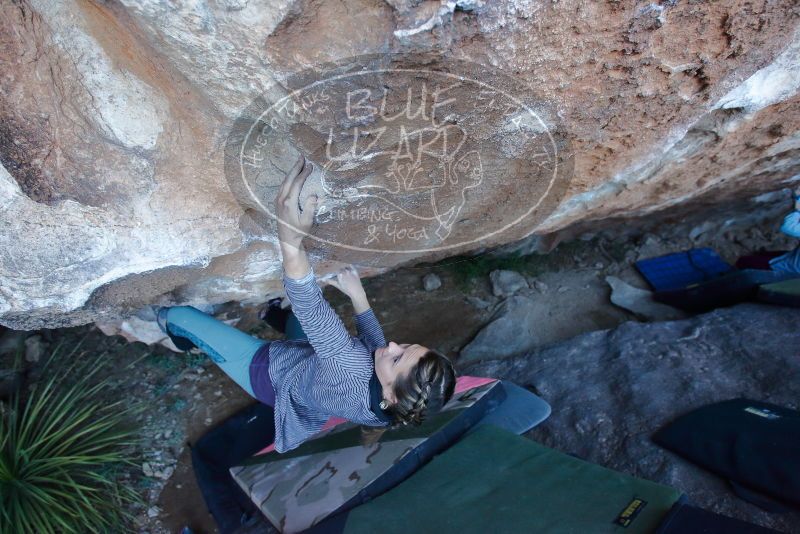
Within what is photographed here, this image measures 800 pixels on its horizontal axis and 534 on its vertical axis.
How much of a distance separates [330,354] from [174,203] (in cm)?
66

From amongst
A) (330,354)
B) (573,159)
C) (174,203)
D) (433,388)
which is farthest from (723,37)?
(174,203)

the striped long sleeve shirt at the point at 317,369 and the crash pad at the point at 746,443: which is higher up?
the striped long sleeve shirt at the point at 317,369

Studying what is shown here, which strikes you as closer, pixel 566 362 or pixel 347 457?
pixel 347 457

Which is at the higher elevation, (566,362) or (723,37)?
(723,37)

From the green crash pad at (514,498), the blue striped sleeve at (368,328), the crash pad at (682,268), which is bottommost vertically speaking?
the crash pad at (682,268)

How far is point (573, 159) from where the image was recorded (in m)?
1.81

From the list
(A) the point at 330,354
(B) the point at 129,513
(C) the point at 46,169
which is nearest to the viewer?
(C) the point at 46,169

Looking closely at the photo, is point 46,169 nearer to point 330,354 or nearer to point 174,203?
point 174,203

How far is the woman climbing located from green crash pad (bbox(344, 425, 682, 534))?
0.37m

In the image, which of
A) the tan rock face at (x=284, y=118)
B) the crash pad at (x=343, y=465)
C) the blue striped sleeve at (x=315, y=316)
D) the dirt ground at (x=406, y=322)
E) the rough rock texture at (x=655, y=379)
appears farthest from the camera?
the dirt ground at (x=406, y=322)

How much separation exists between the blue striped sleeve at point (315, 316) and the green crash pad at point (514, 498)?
670 mm

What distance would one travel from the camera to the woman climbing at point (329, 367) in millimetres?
1491

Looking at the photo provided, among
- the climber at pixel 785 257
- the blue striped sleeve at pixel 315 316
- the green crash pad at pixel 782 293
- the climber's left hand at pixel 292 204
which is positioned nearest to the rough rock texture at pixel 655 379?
the green crash pad at pixel 782 293

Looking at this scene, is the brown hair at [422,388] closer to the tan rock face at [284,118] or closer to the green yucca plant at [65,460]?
the tan rock face at [284,118]
